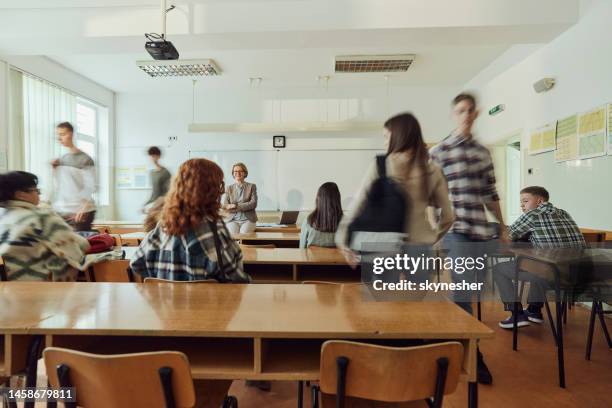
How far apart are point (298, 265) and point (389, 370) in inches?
56.1

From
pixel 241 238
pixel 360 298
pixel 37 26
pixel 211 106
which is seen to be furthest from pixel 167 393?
pixel 211 106

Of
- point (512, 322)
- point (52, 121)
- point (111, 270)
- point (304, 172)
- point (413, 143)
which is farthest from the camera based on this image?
point (304, 172)

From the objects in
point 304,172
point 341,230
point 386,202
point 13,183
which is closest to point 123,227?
point 304,172

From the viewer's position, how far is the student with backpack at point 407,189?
3.85 feet

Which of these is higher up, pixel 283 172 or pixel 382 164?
pixel 283 172

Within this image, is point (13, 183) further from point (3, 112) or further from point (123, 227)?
point (123, 227)

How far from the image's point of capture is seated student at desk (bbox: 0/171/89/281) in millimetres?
1708

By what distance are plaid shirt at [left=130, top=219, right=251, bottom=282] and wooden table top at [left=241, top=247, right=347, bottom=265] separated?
19.9 inches

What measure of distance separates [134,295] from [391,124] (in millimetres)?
1081

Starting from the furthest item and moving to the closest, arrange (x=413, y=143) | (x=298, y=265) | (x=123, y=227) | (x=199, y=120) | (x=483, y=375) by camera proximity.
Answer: (x=199, y=120) → (x=123, y=227) → (x=298, y=265) → (x=483, y=375) → (x=413, y=143)

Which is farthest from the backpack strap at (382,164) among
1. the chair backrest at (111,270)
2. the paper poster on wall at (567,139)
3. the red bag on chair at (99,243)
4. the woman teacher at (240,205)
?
the woman teacher at (240,205)

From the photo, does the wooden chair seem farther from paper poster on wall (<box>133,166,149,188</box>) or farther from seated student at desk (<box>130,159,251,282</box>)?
paper poster on wall (<box>133,166,149,188</box>)

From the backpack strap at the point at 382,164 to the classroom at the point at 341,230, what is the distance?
0.4 inches

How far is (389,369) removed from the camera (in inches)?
38.4
